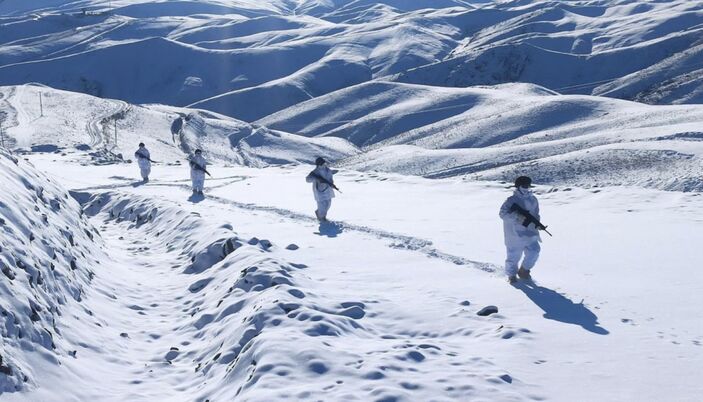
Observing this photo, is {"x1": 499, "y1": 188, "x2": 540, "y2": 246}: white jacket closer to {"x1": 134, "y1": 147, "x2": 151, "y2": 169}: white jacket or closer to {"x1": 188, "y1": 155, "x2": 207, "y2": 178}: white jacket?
{"x1": 188, "y1": 155, "x2": 207, "y2": 178}: white jacket

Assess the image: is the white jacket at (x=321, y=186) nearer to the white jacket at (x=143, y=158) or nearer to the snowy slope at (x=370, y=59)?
the white jacket at (x=143, y=158)

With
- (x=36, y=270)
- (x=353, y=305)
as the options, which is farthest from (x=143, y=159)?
(x=353, y=305)

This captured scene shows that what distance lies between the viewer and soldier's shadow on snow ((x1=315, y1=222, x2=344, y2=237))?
671 inches

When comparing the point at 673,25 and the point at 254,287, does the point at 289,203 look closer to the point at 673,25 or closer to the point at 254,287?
the point at 254,287

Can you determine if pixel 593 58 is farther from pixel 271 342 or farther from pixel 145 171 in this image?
→ pixel 271 342

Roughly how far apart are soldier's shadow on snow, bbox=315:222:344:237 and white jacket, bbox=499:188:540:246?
6.03 m

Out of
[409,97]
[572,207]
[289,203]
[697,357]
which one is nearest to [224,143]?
[409,97]

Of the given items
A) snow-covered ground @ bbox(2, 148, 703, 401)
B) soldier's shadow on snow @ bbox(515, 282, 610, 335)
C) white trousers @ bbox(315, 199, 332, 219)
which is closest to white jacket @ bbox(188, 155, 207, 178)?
snow-covered ground @ bbox(2, 148, 703, 401)

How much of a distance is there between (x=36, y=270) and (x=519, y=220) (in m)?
7.66

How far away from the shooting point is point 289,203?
74.6 feet

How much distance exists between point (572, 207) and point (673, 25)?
496ft

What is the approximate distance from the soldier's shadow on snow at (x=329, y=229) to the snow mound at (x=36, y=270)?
536cm

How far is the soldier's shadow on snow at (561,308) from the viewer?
9.06 metres

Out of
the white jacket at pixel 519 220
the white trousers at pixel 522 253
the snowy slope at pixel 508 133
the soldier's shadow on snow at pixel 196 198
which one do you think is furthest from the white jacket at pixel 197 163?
the white trousers at pixel 522 253
